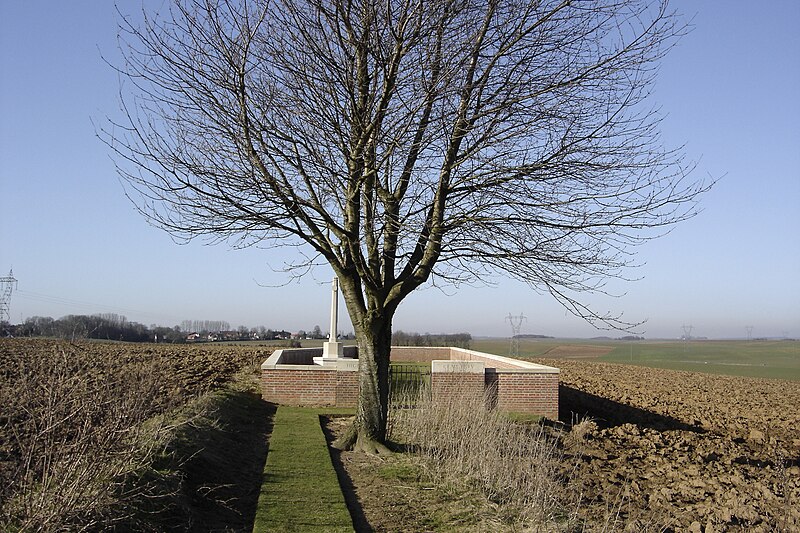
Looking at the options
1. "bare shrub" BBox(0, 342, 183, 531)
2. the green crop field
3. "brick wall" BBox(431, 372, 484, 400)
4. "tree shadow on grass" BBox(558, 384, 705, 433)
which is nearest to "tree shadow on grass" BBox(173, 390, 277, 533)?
"bare shrub" BBox(0, 342, 183, 531)

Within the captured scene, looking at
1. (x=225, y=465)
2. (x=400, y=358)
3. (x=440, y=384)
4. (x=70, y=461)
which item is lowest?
(x=225, y=465)

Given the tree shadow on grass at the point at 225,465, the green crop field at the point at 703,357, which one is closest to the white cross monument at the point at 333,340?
the tree shadow on grass at the point at 225,465

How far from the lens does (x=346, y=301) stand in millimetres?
9773

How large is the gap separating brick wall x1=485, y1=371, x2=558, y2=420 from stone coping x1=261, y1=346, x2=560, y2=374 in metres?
0.11

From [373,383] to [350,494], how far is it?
2.17 meters

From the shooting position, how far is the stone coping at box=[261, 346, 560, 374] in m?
15.1

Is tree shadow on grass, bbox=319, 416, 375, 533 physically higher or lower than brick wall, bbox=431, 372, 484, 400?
lower

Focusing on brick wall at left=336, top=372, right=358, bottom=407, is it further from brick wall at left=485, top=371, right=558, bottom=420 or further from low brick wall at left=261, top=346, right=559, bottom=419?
brick wall at left=485, top=371, right=558, bottom=420

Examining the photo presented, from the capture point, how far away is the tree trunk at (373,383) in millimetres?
9695

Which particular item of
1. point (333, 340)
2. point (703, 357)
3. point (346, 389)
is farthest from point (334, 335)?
point (703, 357)

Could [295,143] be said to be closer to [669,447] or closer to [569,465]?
[569,465]

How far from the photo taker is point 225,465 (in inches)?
335

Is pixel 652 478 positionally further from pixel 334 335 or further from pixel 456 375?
pixel 334 335

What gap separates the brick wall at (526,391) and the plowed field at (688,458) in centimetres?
58
